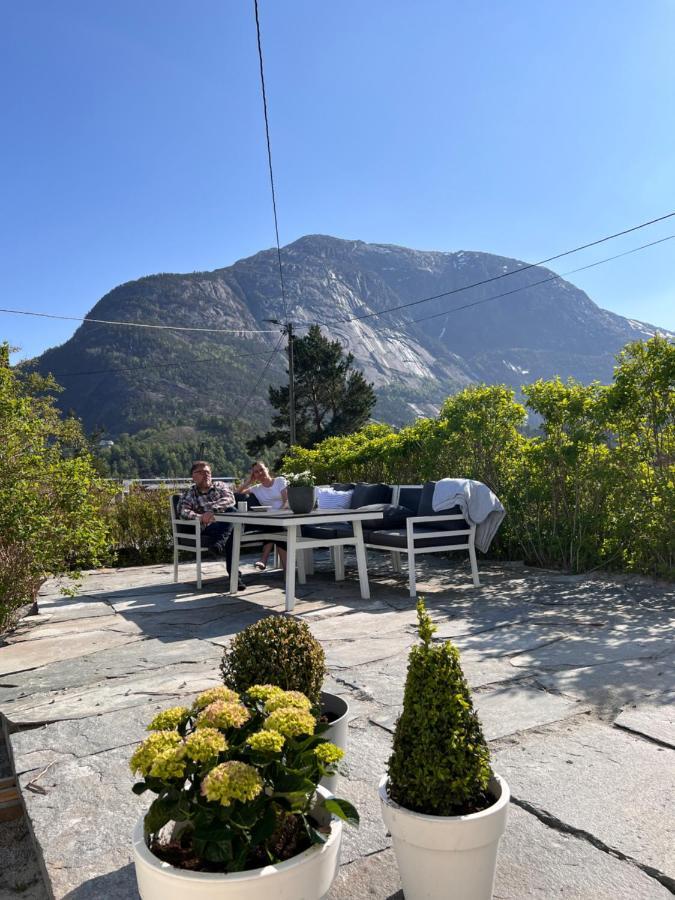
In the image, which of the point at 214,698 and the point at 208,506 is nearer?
the point at 214,698

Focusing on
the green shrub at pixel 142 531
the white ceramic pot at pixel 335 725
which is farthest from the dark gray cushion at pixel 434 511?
the green shrub at pixel 142 531

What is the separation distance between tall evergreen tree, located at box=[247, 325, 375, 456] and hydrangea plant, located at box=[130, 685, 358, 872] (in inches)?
1226

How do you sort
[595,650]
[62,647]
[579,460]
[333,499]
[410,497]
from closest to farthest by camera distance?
1. [595,650]
2. [62,647]
3. [579,460]
4. [410,497]
5. [333,499]

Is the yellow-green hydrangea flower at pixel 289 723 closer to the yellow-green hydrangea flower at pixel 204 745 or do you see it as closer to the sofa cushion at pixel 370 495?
the yellow-green hydrangea flower at pixel 204 745

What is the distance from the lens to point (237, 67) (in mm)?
7762

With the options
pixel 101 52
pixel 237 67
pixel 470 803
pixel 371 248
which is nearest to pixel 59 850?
pixel 470 803

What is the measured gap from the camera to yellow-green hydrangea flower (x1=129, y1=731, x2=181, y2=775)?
114cm

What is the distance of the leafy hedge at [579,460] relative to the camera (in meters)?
4.75

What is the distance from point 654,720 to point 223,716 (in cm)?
168

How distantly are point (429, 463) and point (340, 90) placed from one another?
7.09 meters

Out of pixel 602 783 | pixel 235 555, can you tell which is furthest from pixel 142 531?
pixel 602 783

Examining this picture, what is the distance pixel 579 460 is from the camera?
5312 mm

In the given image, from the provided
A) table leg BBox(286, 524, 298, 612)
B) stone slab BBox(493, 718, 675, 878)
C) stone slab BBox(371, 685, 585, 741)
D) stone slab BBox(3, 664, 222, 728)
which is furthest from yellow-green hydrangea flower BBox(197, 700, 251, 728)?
table leg BBox(286, 524, 298, 612)

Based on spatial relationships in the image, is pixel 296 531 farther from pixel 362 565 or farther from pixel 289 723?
pixel 289 723
